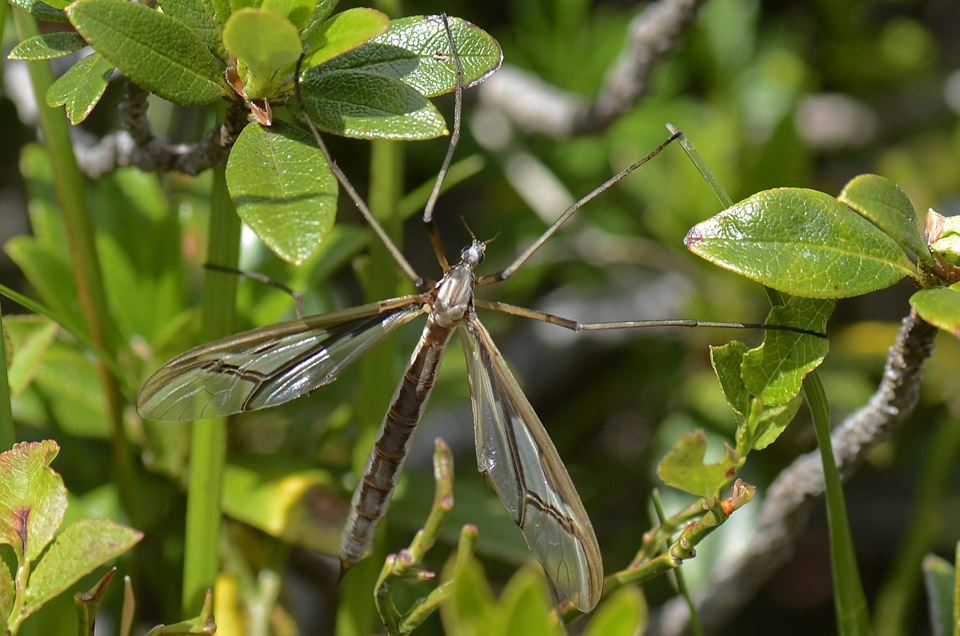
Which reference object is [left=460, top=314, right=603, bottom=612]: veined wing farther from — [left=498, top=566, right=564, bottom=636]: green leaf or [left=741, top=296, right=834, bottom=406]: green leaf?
[left=498, top=566, right=564, bottom=636]: green leaf

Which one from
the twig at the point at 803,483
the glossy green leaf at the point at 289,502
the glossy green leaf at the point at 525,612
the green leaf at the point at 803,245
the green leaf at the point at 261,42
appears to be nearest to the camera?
the glossy green leaf at the point at 525,612

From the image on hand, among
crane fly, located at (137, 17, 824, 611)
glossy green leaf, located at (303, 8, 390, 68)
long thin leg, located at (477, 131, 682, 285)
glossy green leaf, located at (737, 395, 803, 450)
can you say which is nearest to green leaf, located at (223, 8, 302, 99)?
glossy green leaf, located at (303, 8, 390, 68)

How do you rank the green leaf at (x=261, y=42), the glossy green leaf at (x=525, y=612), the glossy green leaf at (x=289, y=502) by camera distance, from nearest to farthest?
the glossy green leaf at (x=525, y=612) → the green leaf at (x=261, y=42) → the glossy green leaf at (x=289, y=502)

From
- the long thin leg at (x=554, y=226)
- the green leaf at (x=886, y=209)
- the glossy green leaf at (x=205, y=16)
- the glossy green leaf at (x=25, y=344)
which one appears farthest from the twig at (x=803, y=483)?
the glossy green leaf at (x=25, y=344)

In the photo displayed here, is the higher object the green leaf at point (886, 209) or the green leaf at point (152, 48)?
the green leaf at point (886, 209)

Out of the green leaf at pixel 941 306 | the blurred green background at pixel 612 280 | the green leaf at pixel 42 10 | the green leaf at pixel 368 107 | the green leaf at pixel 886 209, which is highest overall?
the green leaf at pixel 886 209

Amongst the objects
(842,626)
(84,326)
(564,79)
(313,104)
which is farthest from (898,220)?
(564,79)

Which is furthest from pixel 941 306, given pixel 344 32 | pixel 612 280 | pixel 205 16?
pixel 612 280

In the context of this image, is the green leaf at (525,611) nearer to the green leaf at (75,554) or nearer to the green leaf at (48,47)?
the green leaf at (75,554)
